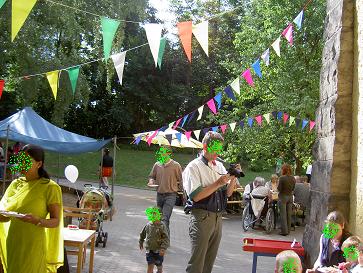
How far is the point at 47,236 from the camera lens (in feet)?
13.7

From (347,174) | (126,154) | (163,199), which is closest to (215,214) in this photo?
(347,174)

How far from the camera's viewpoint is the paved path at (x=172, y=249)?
7.41m

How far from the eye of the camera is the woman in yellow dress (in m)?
3.86

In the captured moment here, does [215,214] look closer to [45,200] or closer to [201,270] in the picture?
[201,270]

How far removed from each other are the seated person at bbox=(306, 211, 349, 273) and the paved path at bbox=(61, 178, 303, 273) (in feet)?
9.72

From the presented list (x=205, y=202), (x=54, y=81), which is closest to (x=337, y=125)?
(x=205, y=202)

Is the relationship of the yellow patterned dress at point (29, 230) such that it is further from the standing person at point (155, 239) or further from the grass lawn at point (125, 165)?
the grass lawn at point (125, 165)

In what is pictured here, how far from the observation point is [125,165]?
2920cm

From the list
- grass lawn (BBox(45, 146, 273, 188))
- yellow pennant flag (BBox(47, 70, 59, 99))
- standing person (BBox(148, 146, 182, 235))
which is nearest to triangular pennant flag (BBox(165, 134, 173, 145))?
grass lawn (BBox(45, 146, 273, 188))

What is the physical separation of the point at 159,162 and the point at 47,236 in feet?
14.6

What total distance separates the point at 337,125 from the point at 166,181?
3.63 meters

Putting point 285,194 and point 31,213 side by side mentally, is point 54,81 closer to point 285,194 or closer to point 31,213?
point 31,213

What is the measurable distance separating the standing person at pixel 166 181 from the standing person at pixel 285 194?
3718 millimetres

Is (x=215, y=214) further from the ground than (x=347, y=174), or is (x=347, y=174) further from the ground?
(x=347, y=174)
